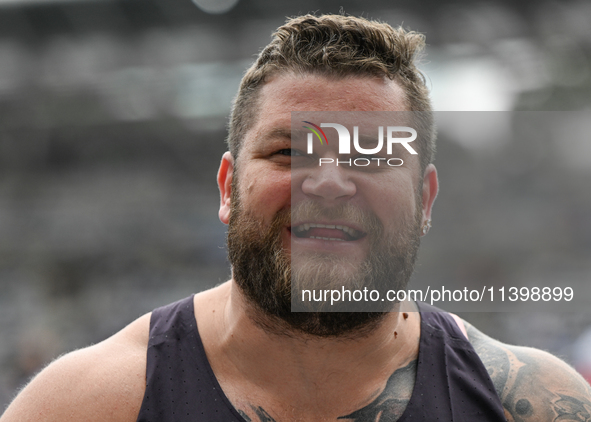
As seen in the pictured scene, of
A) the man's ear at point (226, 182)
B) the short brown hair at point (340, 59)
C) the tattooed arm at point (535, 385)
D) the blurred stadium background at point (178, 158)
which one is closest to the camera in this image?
the tattooed arm at point (535, 385)

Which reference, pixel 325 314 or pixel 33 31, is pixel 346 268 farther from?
pixel 33 31

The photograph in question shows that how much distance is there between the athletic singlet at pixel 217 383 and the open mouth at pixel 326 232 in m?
0.62

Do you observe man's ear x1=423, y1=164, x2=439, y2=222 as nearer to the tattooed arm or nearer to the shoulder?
the tattooed arm

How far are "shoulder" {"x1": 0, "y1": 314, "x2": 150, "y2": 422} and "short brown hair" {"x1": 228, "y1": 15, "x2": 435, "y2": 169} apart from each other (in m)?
1.02

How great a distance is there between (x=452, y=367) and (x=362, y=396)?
0.41 meters

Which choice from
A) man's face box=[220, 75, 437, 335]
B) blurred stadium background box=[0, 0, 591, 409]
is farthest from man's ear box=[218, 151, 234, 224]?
blurred stadium background box=[0, 0, 591, 409]

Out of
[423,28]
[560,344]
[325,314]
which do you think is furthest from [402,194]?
[423,28]

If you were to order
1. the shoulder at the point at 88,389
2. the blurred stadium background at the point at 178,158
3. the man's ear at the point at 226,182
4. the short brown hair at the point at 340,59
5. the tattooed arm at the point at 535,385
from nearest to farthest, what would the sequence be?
the shoulder at the point at 88,389, the tattooed arm at the point at 535,385, the short brown hair at the point at 340,59, the man's ear at the point at 226,182, the blurred stadium background at the point at 178,158

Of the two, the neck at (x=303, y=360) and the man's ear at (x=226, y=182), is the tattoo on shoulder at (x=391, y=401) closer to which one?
the neck at (x=303, y=360)

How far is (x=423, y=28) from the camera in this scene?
1210 cm

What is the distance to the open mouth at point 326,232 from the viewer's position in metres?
1.94

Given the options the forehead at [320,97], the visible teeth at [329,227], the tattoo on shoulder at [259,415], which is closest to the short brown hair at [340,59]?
the forehead at [320,97]

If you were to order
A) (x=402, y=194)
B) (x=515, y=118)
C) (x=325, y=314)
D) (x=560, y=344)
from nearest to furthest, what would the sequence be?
(x=325, y=314) < (x=402, y=194) < (x=560, y=344) < (x=515, y=118)

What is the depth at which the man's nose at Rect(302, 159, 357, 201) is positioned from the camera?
6.33 ft
